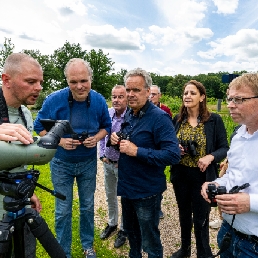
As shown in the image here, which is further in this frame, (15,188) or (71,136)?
(71,136)

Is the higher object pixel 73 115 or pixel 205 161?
pixel 73 115

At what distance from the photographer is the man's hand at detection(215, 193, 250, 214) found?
174 centimetres

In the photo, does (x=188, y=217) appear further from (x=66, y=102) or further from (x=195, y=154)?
(x=66, y=102)

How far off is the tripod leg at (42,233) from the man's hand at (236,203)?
1235mm

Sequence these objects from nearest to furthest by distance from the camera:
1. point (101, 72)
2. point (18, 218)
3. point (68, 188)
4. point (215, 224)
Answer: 1. point (18, 218)
2. point (68, 188)
3. point (215, 224)
4. point (101, 72)

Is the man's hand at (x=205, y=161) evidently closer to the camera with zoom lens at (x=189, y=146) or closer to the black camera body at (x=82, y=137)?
the camera with zoom lens at (x=189, y=146)

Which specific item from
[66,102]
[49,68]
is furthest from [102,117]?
[49,68]

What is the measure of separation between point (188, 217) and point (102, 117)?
6.20ft

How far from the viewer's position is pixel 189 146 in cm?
326

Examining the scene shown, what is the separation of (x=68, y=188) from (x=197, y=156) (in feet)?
5.72

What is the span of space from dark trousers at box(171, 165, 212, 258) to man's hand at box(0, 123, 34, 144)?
7.81 feet

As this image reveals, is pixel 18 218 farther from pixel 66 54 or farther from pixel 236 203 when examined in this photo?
pixel 66 54

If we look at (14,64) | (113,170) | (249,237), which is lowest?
(113,170)

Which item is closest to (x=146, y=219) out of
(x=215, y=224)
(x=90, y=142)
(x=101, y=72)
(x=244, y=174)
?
(x=90, y=142)
